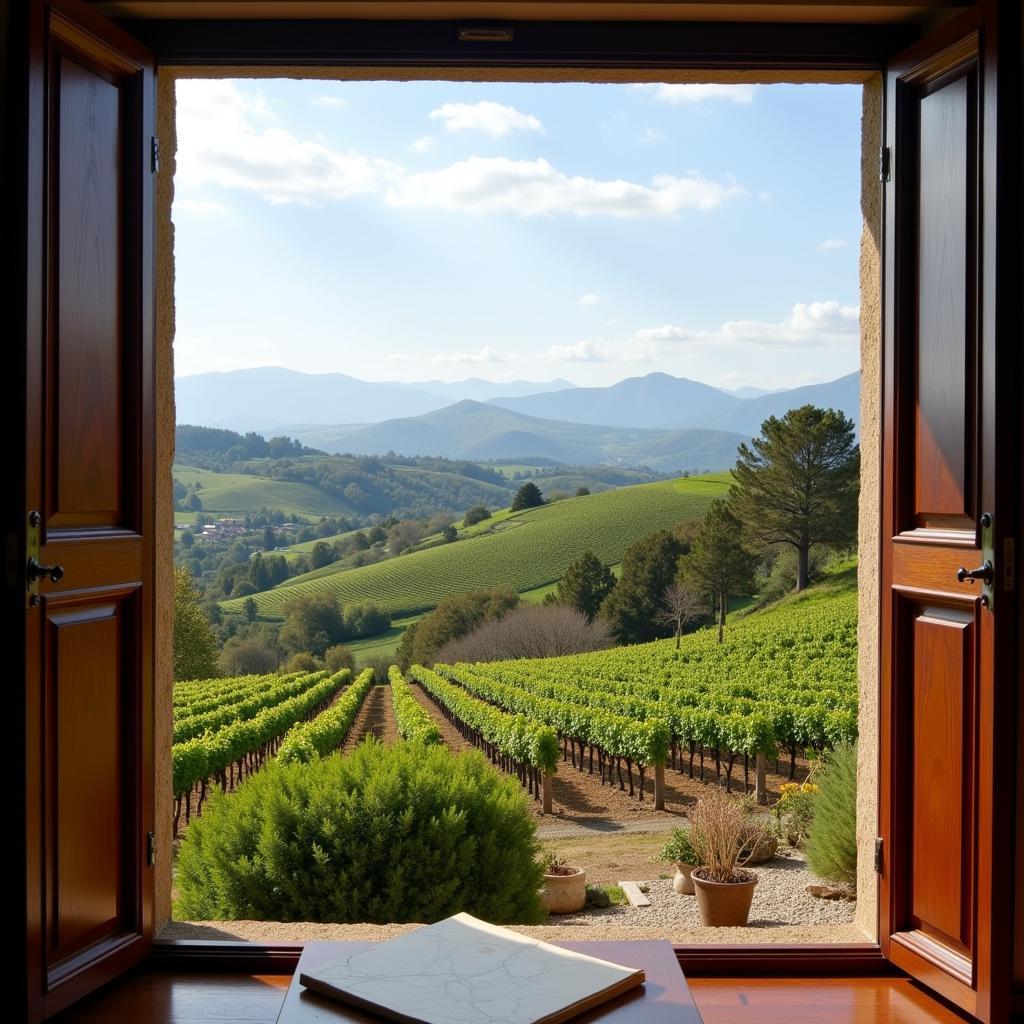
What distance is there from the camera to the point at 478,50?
238 cm

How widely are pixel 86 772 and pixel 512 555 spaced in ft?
135

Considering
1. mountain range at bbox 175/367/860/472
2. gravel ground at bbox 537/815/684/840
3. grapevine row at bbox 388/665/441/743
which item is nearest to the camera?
gravel ground at bbox 537/815/684/840

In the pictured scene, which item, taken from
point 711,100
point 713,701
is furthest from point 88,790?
point 711,100

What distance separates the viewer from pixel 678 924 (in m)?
5.60

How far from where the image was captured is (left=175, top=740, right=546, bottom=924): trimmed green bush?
3.21 m

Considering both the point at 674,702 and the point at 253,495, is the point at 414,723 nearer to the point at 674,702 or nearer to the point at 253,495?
the point at 674,702

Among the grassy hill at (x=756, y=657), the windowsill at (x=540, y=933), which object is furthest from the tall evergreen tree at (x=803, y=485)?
the windowsill at (x=540, y=933)

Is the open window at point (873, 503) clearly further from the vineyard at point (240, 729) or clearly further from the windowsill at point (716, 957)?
the vineyard at point (240, 729)

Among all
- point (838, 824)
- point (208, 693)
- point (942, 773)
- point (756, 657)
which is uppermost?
point (942, 773)

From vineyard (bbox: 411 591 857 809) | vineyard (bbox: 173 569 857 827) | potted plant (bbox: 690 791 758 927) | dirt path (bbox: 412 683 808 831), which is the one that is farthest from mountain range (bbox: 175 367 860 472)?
potted plant (bbox: 690 791 758 927)

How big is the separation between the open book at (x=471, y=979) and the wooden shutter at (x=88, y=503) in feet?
2.60

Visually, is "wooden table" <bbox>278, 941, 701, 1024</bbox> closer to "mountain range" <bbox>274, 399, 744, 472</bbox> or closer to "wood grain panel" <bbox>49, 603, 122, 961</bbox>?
"wood grain panel" <bbox>49, 603, 122, 961</bbox>

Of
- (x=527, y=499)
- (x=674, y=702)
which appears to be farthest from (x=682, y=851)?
(x=527, y=499)

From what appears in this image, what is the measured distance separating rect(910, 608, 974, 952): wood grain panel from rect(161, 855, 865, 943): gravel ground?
37 centimetres
